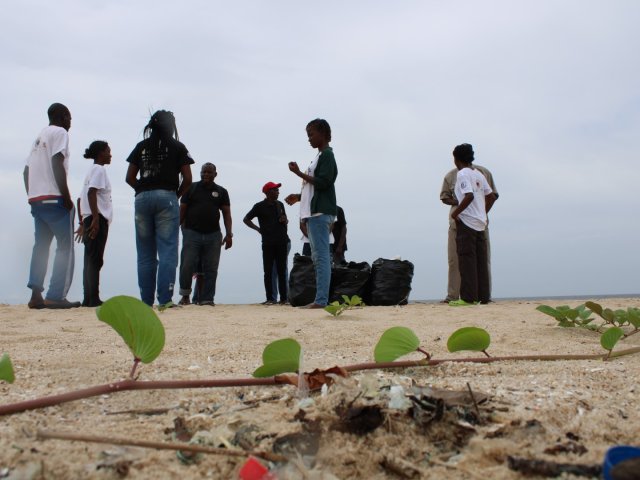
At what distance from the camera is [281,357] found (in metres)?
1.12

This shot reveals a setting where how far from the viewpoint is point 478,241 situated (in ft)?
16.4

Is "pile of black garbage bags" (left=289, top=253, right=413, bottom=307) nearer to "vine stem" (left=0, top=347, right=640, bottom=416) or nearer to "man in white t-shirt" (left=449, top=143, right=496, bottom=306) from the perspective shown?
"man in white t-shirt" (left=449, top=143, right=496, bottom=306)

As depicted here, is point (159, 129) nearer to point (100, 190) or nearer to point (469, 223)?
point (100, 190)

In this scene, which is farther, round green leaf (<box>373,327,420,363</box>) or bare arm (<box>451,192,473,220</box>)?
bare arm (<box>451,192,473,220</box>)

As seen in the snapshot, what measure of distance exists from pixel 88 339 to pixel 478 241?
11.8 feet

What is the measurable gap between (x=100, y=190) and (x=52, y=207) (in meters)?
0.59

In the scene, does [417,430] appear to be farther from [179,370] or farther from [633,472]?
[179,370]

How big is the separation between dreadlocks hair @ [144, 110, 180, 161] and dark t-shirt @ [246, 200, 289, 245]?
188cm

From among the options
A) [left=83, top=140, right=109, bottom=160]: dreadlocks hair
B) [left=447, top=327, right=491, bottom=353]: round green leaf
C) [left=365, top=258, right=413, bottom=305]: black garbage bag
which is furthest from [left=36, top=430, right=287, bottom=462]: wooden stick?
[left=365, top=258, right=413, bottom=305]: black garbage bag

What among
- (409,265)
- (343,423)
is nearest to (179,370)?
(343,423)

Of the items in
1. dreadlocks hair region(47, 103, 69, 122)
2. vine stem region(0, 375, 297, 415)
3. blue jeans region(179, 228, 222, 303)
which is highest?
dreadlocks hair region(47, 103, 69, 122)

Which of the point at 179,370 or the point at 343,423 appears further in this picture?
the point at 179,370

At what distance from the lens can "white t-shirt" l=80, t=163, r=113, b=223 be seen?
5086 millimetres

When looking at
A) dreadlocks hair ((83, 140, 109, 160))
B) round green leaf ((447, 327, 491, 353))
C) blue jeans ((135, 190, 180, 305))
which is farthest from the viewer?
dreadlocks hair ((83, 140, 109, 160))
